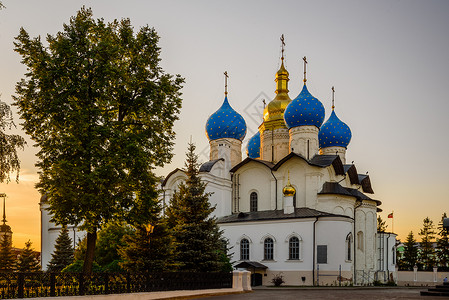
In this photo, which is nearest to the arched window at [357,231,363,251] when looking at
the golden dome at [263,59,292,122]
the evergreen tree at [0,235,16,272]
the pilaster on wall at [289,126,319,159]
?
the pilaster on wall at [289,126,319,159]

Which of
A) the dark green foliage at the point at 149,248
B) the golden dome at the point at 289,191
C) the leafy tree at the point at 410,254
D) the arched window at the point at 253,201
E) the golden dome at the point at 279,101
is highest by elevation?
the golden dome at the point at 279,101

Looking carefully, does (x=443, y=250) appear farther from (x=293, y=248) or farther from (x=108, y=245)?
(x=108, y=245)

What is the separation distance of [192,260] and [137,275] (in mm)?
5791

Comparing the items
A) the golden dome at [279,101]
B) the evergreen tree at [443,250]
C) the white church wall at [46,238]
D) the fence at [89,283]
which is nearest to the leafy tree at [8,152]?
the fence at [89,283]

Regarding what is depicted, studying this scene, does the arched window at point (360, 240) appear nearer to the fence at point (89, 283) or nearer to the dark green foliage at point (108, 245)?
the dark green foliage at point (108, 245)

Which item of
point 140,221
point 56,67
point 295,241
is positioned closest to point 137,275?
point 140,221

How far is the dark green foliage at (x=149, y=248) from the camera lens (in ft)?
59.5

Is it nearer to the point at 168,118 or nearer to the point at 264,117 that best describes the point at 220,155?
the point at 264,117

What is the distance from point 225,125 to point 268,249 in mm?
10286

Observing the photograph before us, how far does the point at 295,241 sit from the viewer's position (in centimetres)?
2881

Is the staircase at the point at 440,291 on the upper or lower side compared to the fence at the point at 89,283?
lower

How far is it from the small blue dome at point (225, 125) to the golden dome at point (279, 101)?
288cm

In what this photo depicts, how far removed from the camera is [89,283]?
12672 mm

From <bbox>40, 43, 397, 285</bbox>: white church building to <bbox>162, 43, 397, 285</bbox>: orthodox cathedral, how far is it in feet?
0.20
